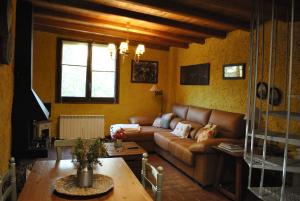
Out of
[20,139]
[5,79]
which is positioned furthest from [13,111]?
[5,79]

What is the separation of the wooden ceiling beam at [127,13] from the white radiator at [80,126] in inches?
113

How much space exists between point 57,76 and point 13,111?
296 cm

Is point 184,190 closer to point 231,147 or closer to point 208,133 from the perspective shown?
point 231,147

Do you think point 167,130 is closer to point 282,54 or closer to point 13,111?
point 282,54

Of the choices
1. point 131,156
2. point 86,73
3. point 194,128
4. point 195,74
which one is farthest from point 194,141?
point 86,73

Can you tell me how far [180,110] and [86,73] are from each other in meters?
2.56

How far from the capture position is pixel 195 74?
5832 mm

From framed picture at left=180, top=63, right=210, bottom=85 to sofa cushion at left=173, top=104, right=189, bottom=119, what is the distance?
0.64 meters

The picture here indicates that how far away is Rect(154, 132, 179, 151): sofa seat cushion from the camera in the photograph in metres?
4.61

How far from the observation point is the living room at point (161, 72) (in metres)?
Answer: 3.68

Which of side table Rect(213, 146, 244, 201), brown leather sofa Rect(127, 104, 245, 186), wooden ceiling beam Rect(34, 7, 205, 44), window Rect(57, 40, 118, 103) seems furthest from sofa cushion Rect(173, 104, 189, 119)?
side table Rect(213, 146, 244, 201)

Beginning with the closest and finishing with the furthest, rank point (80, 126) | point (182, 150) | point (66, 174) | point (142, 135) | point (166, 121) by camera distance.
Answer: point (66, 174), point (182, 150), point (142, 135), point (166, 121), point (80, 126)

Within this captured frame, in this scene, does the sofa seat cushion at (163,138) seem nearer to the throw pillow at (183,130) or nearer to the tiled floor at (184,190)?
the throw pillow at (183,130)

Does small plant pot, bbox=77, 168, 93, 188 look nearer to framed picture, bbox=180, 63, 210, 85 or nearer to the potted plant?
the potted plant
